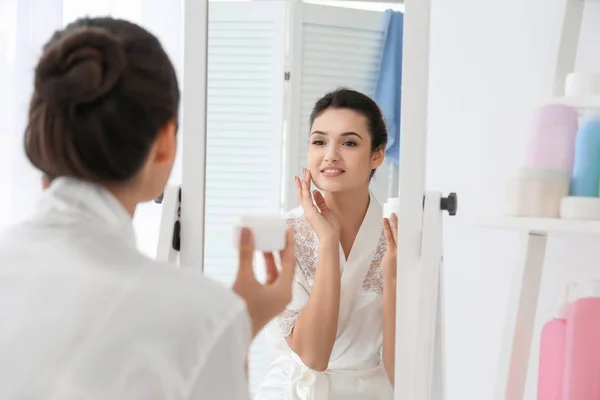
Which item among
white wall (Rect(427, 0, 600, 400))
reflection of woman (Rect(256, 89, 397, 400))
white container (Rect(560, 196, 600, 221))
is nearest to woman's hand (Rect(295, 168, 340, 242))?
reflection of woman (Rect(256, 89, 397, 400))

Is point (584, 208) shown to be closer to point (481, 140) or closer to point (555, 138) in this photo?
point (555, 138)

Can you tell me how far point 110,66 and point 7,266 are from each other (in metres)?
0.19

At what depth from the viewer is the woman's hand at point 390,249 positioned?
3.85ft

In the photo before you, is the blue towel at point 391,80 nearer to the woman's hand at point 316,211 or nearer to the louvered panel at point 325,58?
the louvered panel at point 325,58

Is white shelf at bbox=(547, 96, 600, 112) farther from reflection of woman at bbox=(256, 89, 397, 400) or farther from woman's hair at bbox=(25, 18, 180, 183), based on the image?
woman's hair at bbox=(25, 18, 180, 183)

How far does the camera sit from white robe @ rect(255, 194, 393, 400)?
117 cm

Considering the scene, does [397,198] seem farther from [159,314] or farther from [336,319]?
[159,314]

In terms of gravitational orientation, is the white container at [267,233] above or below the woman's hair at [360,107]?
below

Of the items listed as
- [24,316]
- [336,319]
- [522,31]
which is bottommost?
[336,319]

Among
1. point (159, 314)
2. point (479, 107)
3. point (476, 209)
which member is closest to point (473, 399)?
point (476, 209)

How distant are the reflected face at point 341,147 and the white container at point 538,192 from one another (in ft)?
0.68

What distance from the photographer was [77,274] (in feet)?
2.18

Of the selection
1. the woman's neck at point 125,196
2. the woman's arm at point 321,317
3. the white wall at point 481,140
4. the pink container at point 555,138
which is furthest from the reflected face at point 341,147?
the white wall at point 481,140

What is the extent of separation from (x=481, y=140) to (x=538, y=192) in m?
0.59
